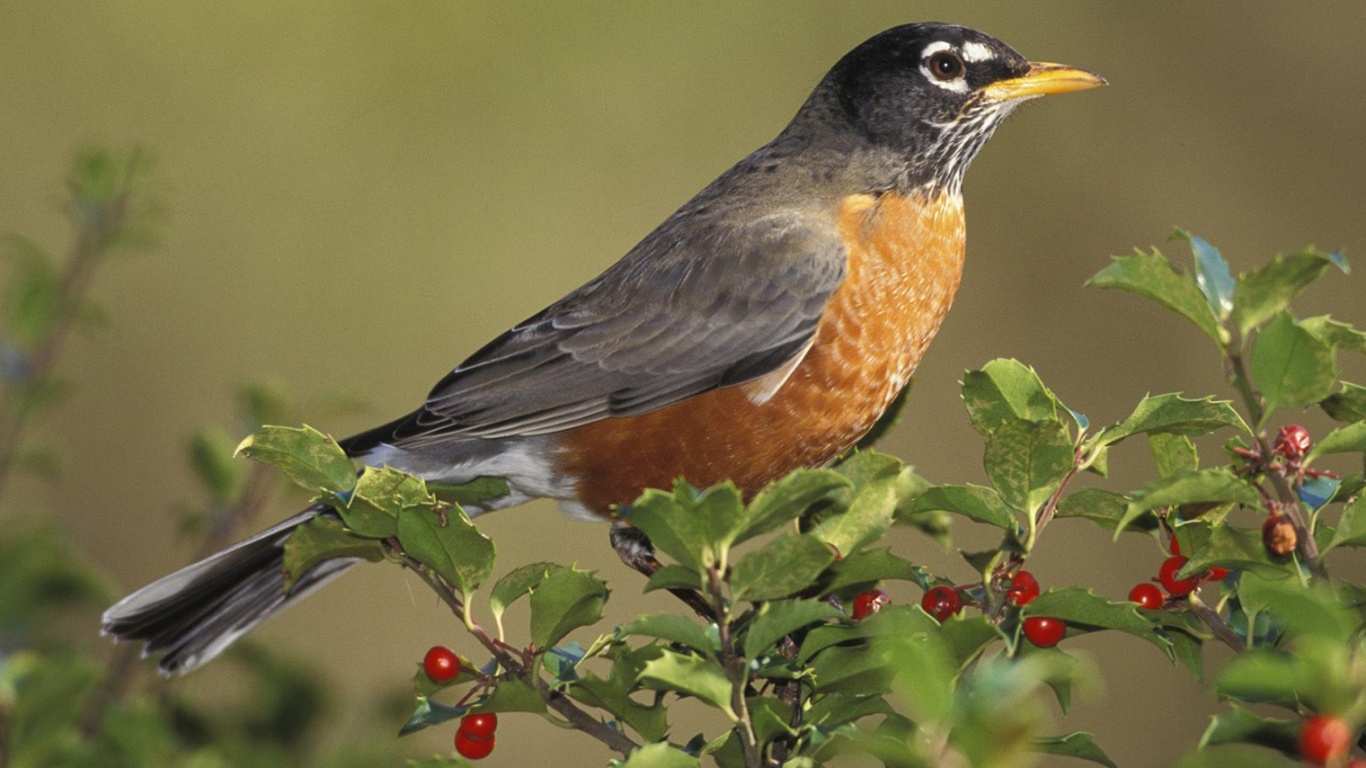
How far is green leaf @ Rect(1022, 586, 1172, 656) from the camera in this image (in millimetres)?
1392

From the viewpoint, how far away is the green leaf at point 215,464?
2469 millimetres

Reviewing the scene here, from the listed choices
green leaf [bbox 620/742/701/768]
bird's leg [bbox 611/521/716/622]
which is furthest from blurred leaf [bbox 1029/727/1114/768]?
bird's leg [bbox 611/521/716/622]

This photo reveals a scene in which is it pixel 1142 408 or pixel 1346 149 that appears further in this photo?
pixel 1346 149

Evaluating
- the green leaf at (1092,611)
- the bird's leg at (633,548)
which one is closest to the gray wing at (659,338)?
the bird's leg at (633,548)

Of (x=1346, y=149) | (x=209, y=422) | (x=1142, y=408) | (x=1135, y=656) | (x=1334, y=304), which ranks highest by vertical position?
(x=209, y=422)

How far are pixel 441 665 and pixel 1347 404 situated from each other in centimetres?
103

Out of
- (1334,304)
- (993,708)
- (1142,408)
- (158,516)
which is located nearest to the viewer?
(993,708)

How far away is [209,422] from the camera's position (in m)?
4.40

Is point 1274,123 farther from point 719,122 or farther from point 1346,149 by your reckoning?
point 719,122

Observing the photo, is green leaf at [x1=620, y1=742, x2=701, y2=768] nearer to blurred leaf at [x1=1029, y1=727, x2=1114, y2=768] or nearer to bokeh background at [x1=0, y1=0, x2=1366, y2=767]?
blurred leaf at [x1=1029, y1=727, x2=1114, y2=768]

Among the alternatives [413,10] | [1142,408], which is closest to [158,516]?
[413,10]

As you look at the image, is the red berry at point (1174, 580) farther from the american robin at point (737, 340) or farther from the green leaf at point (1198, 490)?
the american robin at point (737, 340)

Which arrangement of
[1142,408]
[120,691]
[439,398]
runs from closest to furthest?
1. [1142,408]
2. [120,691]
3. [439,398]

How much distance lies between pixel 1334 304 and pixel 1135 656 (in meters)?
1.39
